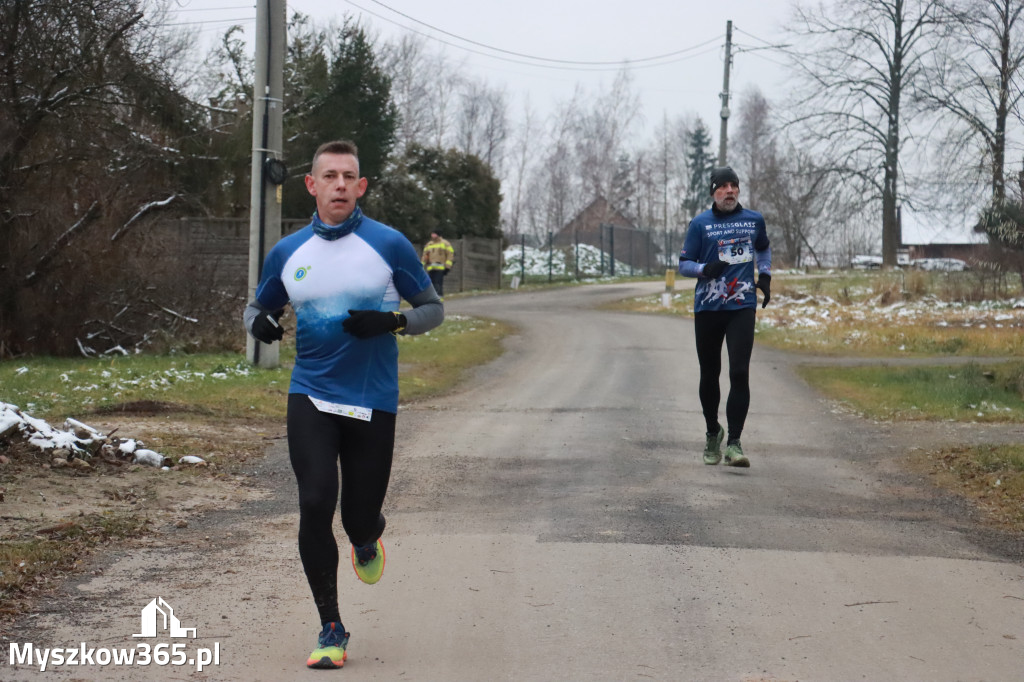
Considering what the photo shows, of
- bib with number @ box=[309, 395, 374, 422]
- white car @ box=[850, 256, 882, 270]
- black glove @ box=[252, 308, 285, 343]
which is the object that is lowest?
bib with number @ box=[309, 395, 374, 422]

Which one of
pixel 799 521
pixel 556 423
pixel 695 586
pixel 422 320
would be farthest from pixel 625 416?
pixel 422 320

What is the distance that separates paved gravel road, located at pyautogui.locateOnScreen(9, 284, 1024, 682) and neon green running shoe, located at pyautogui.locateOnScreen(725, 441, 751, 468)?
0.09m

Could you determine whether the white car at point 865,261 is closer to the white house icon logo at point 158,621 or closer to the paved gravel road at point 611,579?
the paved gravel road at point 611,579

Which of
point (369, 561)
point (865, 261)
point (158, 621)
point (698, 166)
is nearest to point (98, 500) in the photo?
point (158, 621)

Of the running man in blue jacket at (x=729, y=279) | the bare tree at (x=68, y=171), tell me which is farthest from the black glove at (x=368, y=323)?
the bare tree at (x=68, y=171)

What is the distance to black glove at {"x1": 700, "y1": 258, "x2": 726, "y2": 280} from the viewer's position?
8.80 meters

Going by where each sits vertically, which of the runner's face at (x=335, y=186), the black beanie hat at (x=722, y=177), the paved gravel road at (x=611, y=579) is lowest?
the paved gravel road at (x=611, y=579)

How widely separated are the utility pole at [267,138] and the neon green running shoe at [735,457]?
753 centimetres

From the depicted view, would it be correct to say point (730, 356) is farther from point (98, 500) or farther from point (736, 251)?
point (98, 500)

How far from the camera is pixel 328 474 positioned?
4.67 metres

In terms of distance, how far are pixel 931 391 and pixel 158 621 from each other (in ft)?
38.5

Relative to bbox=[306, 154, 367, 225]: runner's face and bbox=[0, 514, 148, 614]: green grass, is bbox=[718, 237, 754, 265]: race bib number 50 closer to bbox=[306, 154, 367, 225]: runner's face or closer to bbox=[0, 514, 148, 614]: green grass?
bbox=[0, 514, 148, 614]: green grass

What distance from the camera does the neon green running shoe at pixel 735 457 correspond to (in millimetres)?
9251

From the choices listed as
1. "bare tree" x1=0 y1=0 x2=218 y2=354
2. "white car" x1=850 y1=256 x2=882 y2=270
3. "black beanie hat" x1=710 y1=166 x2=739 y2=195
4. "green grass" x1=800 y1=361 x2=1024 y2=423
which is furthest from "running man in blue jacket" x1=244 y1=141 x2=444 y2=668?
"white car" x1=850 y1=256 x2=882 y2=270
